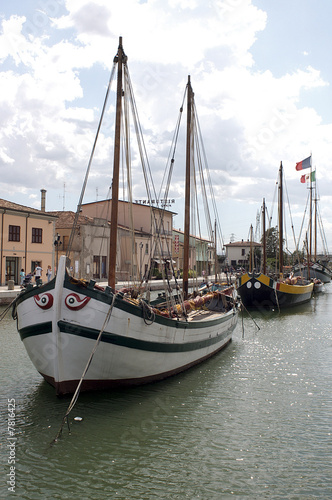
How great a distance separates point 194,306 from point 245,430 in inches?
307

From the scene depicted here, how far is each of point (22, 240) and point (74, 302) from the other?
27185mm

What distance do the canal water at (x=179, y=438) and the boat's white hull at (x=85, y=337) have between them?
2.12 ft

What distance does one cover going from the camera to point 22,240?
115 ft

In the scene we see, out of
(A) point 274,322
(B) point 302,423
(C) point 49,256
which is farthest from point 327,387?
(C) point 49,256

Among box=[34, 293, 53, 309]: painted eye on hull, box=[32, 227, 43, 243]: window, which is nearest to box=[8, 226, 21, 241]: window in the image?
box=[32, 227, 43, 243]: window

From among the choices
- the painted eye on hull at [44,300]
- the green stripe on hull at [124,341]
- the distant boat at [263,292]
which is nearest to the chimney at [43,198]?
the distant boat at [263,292]

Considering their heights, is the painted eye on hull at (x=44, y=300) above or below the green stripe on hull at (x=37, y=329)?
above

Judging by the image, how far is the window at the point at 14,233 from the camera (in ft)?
112

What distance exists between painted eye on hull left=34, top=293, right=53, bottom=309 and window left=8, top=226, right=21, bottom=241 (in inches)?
1017

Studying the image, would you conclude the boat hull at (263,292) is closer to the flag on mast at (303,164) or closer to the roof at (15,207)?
the flag on mast at (303,164)

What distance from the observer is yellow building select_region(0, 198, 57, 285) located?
3362 centimetres

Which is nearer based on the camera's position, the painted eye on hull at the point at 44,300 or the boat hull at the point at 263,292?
the painted eye on hull at the point at 44,300

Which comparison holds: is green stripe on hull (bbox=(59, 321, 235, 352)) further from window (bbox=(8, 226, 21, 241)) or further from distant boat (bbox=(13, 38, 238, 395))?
window (bbox=(8, 226, 21, 241))

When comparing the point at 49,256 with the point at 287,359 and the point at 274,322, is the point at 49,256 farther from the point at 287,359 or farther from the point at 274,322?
the point at 287,359
